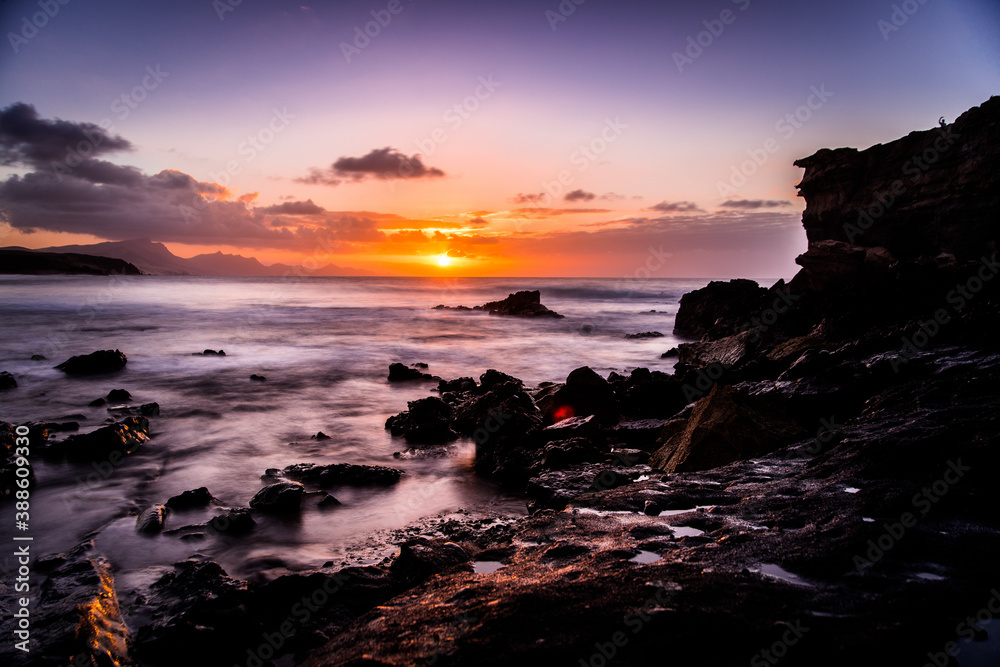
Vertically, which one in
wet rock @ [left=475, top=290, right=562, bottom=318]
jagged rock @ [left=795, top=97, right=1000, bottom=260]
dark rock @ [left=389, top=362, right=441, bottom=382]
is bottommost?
dark rock @ [left=389, top=362, right=441, bottom=382]

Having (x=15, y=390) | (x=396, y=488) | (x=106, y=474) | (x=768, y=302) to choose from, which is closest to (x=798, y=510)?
(x=396, y=488)

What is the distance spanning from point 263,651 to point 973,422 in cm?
629

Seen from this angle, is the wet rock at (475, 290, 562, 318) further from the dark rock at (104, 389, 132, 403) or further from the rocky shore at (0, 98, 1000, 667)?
the rocky shore at (0, 98, 1000, 667)

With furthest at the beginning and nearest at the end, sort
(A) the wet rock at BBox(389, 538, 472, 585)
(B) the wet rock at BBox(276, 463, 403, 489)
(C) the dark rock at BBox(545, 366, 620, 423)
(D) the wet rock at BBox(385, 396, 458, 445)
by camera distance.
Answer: (D) the wet rock at BBox(385, 396, 458, 445)
(C) the dark rock at BBox(545, 366, 620, 423)
(B) the wet rock at BBox(276, 463, 403, 489)
(A) the wet rock at BBox(389, 538, 472, 585)

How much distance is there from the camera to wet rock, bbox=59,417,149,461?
802cm

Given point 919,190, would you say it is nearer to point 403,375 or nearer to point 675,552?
point 403,375

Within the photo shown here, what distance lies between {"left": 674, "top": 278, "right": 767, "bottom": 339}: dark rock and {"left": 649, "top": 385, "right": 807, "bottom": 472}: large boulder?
15353mm

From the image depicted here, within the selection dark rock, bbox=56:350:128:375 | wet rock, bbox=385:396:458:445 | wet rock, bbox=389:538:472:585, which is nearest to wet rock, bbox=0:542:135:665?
wet rock, bbox=389:538:472:585

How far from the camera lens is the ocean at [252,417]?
5.67 meters

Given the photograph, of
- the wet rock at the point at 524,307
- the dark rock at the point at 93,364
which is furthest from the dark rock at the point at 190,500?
the wet rock at the point at 524,307

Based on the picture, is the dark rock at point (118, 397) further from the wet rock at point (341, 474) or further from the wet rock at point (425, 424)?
the wet rock at point (341, 474)

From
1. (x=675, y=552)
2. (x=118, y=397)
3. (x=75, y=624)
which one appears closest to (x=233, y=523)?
(x=75, y=624)

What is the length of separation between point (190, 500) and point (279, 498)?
1.26m

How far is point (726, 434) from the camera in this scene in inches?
230
